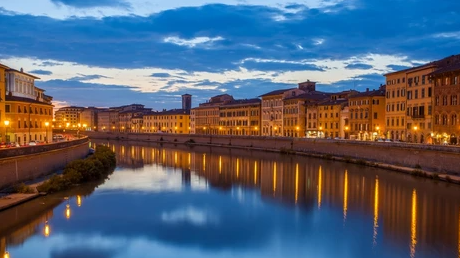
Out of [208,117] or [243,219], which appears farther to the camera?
[208,117]

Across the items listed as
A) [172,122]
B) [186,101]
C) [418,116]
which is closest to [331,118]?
[418,116]

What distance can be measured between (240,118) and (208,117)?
14.2 m

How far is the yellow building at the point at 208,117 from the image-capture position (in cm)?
11181

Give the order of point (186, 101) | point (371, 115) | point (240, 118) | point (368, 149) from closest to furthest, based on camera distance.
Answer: point (368, 149), point (371, 115), point (240, 118), point (186, 101)

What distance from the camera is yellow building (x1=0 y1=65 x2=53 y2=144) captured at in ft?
147

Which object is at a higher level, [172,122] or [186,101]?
[186,101]

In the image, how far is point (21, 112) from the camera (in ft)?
161

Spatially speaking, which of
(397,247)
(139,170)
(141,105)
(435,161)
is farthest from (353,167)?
(141,105)

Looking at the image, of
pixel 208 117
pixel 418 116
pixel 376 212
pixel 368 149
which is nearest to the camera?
pixel 376 212

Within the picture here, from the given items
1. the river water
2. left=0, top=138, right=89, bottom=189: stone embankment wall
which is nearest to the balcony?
the river water

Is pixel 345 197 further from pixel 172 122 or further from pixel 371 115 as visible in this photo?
pixel 172 122

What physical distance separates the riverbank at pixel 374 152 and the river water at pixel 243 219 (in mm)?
2553

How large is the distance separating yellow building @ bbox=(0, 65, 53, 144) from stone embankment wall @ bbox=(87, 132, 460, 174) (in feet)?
113

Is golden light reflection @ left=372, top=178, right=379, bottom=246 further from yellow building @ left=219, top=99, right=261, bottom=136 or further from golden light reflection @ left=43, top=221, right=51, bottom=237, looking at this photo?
yellow building @ left=219, top=99, right=261, bottom=136
